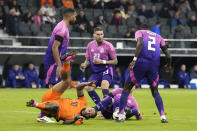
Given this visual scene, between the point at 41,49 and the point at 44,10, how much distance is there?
2121 millimetres

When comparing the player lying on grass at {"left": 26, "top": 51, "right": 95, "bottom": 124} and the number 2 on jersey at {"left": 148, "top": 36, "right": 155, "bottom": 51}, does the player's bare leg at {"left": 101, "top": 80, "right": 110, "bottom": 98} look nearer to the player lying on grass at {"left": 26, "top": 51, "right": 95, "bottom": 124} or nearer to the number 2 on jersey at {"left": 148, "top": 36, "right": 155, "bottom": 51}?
the number 2 on jersey at {"left": 148, "top": 36, "right": 155, "bottom": 51}

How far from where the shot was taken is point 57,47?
513 inches

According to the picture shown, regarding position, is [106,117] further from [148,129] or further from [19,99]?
[19,99]

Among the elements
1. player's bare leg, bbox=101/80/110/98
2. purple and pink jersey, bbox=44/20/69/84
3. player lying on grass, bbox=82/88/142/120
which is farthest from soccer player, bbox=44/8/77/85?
player's bare leg, bbox=101/80/110/98

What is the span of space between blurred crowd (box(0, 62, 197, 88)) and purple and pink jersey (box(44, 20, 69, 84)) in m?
14.9

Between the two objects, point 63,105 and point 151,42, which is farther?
point 151,42

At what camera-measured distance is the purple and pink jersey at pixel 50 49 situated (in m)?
13.1

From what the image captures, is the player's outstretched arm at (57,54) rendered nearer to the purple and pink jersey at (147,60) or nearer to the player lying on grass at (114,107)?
the player lying on grass at (114,107)

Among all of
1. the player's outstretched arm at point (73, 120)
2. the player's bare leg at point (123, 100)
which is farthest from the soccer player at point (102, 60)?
the player's outstretched arm at point (73, 120)

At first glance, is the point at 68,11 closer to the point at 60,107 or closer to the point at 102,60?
the point at 60,107

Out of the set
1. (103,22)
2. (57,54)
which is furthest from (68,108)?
(103,22)

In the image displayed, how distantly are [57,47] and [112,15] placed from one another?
20378 millimetres

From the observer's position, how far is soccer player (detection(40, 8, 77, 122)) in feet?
42.6

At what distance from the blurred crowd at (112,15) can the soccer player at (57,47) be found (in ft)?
53.0
